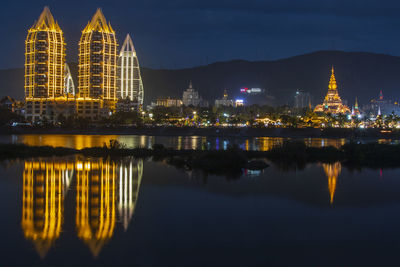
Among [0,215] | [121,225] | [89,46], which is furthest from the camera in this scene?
[89,46]

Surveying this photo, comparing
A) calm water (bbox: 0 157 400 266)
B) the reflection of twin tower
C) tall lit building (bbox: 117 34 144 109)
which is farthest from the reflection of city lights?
tall lit building (bbox: 117 34 144 109)

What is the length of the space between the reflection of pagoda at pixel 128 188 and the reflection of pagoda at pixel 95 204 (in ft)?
0.93

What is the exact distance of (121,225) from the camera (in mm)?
12398

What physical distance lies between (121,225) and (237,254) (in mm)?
3689

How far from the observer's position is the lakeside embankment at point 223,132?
217ft

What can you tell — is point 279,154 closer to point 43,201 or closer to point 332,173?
point 332,173

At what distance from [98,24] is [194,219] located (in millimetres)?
91692

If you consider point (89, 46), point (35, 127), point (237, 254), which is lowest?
point (237, 254)

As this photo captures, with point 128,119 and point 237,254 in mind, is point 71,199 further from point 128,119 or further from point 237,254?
point 128,119

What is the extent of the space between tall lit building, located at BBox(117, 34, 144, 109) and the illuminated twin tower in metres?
30.9

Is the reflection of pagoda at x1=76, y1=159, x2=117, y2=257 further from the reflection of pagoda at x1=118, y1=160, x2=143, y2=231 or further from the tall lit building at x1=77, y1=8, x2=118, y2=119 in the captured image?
the tall lit building at x1=77, y1=8, x2=118, y2=119

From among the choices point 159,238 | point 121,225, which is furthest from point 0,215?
point 159,238

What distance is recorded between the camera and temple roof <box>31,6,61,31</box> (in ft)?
314

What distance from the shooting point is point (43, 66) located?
95.2 metres
